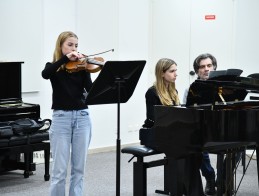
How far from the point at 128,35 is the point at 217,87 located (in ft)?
11.4

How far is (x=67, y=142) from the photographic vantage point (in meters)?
4.30

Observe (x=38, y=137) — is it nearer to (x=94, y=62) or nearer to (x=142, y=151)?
(x=142, y=151)

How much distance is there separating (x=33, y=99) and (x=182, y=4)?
2.69m

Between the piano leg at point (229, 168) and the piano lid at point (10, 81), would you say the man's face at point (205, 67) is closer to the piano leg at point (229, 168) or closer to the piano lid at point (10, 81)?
the piano leg at point (229, 168)

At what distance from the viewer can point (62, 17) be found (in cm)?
675

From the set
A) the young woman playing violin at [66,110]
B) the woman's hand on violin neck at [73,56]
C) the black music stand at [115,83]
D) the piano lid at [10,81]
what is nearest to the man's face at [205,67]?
the black music stand at [115,83]

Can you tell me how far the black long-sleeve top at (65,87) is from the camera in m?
4.24

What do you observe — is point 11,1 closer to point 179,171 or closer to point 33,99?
point 33,99

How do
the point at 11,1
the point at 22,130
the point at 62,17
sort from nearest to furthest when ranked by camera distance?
the point at 22,130 → the point at 11,1 → the point at 62,17

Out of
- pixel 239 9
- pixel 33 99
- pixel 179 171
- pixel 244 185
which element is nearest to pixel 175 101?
pixel 179 171

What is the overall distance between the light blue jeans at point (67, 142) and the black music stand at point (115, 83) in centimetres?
24

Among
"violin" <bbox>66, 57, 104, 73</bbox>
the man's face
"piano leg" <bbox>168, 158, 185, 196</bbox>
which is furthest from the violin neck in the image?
the man's face

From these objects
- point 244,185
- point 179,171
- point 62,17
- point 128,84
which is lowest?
point 244,185

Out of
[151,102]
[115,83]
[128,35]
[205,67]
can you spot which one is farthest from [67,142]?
[128,35]
